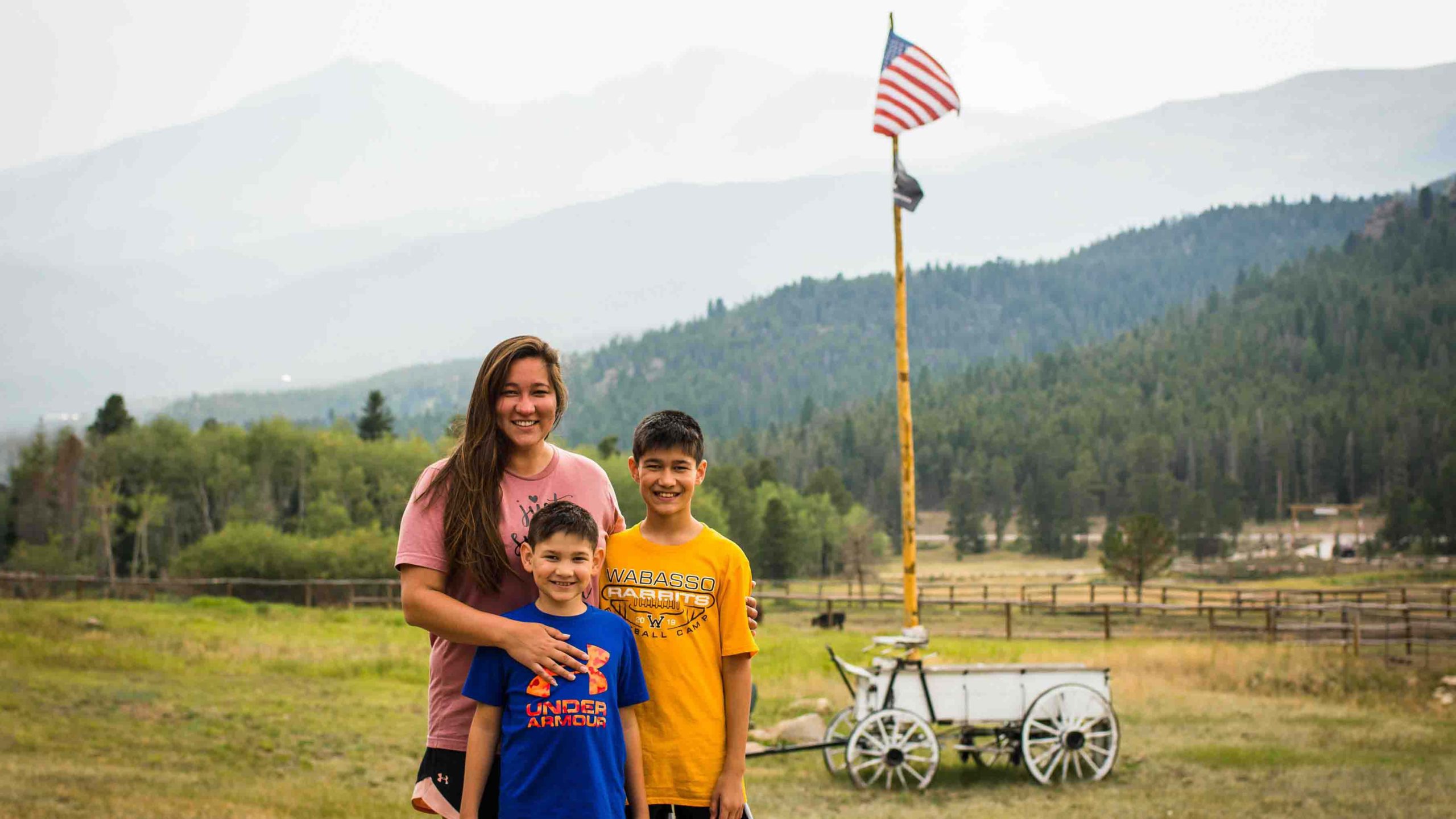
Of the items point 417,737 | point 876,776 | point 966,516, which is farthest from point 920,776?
point 966,516

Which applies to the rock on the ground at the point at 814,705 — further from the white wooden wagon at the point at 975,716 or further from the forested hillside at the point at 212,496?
the forested hillside at the point at 212,496

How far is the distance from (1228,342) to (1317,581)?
106797mm

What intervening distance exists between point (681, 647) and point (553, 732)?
1.57ft

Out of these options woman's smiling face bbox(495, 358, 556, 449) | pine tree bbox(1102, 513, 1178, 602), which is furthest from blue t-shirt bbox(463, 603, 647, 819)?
pine tree bbox(1102, 513, 1178, 602)

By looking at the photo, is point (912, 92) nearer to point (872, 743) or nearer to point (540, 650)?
point (872, 743)

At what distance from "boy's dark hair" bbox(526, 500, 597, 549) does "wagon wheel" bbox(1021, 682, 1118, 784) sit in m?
8.86

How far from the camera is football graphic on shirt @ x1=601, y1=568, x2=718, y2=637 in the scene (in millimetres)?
3516

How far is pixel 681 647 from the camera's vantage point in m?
3.50

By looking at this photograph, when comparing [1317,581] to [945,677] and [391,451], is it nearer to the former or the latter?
[391,451]

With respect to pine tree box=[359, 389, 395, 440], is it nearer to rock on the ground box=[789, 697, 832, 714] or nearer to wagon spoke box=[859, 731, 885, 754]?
rock on the ground box=[789, 697, 832, 714]

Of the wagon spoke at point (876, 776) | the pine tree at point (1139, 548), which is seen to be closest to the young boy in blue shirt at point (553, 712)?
the wagon spoke at point (876, 776)

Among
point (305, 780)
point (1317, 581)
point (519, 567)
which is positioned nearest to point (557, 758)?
point (519, 567)

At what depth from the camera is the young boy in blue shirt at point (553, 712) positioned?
316cm

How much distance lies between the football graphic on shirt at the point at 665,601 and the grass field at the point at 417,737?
22.1 feet
